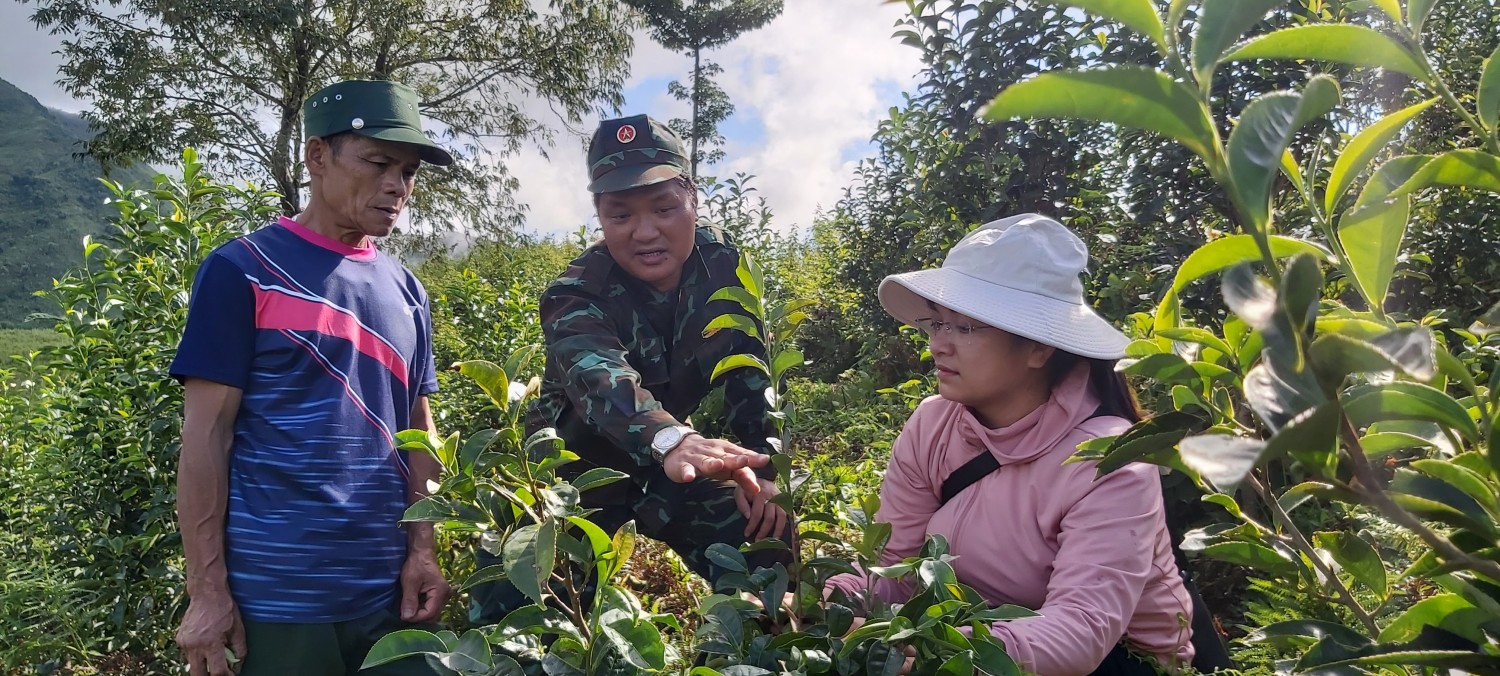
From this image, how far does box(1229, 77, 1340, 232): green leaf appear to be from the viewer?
458 mm

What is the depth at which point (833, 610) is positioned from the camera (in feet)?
3.70

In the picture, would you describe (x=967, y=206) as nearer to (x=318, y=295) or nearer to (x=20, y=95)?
(x=318, y=295)

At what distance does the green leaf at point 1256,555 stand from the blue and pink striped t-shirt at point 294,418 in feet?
5.67

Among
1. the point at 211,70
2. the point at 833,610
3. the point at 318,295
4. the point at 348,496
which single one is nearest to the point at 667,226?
the point at 318,295

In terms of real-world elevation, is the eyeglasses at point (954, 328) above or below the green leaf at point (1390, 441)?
above

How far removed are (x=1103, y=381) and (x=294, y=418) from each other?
1.72m

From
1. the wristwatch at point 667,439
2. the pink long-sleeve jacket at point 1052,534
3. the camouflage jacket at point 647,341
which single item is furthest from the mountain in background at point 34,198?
the pink long-sleeve jacket at point 1052,534

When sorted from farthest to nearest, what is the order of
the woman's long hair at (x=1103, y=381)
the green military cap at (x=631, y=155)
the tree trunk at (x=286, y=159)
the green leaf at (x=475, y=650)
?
the tree trunk at (x=286, y=159)
the green military cap at (x=631, y=155)
the woman's long hair at (x=1103, y=381)
the green leaf at (x=475, y=650)

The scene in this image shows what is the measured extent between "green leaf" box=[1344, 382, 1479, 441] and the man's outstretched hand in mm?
977

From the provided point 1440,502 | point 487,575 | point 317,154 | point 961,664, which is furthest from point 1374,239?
point 317,154

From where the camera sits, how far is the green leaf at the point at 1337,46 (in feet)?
1.77

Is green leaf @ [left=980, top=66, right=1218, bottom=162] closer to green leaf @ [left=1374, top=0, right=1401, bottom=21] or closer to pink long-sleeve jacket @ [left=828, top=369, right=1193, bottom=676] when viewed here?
green leaf @ [left=1374, top=0, right=1401, bottom=21]

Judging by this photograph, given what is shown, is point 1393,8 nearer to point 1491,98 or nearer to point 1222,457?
point 1491,98

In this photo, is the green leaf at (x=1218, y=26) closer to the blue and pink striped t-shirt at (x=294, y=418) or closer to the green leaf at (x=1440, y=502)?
the green leaf at (x=1440, y=502)
